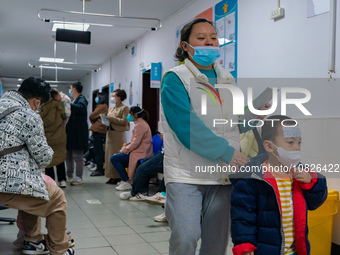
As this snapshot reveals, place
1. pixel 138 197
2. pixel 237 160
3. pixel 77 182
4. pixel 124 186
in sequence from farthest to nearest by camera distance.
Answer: pixel 77 182 → pixel 124 186 → pixel 138 197 → pixel 237 160

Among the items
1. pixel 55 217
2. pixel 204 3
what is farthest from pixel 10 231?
pixel 204 3

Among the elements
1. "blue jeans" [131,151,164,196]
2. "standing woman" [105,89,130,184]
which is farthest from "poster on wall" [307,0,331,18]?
"standing woman" [105,89,130,184]

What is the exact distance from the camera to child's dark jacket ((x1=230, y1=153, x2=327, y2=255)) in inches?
65.8

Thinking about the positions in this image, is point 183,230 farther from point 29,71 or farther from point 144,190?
point 29,71

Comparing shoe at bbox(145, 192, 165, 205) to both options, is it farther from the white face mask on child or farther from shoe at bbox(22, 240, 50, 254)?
the white face mask on child

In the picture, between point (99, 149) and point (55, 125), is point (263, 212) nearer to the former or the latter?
point (55, 125)

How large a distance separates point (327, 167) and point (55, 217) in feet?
7.43

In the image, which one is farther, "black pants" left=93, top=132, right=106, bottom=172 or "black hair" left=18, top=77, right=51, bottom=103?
"black pants" left=93, top=132, right=106, bottom=172

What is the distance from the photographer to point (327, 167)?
128 inches

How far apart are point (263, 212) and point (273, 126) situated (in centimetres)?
41

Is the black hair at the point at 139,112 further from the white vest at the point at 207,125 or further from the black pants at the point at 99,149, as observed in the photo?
the white vest at the point at 207,125

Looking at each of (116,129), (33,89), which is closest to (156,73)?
(116,129)

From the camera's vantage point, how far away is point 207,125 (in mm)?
1799

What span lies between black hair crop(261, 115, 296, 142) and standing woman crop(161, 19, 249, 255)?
0.14 metres
